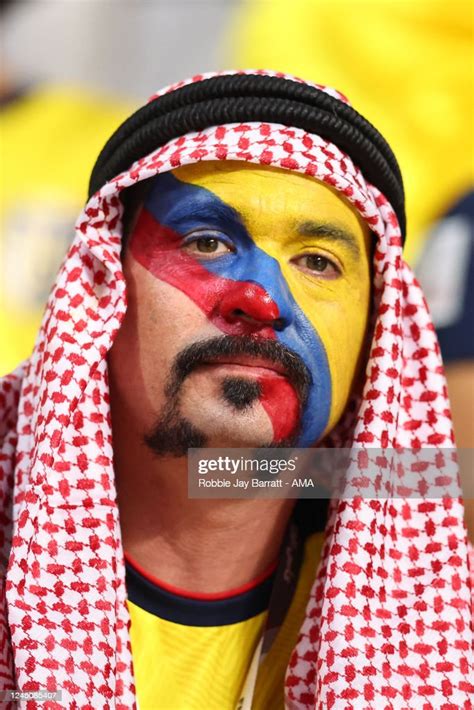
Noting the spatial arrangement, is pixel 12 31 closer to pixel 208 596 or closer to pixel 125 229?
pixel 125 229

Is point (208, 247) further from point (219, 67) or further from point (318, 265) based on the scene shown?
point (219, 67)

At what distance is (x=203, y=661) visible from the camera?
189 cm

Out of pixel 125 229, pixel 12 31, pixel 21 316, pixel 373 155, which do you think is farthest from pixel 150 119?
pixel 12 31

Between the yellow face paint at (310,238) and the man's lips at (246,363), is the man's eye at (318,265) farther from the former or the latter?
the man's lips at (246,363)

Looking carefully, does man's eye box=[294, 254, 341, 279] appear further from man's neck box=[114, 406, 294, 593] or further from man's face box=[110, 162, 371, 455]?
man's neck box=[114, 406, 294, 593]

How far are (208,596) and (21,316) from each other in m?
2.14

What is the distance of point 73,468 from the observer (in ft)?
5.84

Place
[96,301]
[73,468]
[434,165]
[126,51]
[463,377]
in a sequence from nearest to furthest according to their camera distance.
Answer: [73,468] < [96,301] < [463,377] < [434,165] < [126,51]

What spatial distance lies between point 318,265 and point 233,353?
328 millimetres

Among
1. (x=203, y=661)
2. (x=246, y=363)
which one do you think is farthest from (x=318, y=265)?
(x=203, y=661)

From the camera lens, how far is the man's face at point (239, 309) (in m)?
1.72

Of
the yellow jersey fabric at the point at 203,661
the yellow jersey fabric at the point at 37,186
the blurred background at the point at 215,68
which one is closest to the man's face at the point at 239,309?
the yellow jersey fabric at the point at 203,661

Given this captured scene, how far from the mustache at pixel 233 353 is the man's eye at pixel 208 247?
22 centimetres

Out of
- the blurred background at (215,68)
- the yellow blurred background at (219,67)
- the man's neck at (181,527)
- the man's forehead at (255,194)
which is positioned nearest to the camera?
the man's forehead at (255,194)
